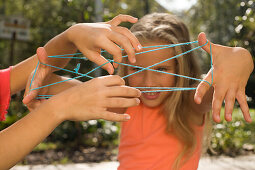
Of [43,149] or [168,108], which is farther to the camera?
[43,149]

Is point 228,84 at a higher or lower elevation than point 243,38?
lower

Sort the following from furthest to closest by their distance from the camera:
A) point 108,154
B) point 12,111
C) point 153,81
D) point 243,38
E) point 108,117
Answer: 1. point 12,111
2. point 108,154
3. point 243,38
4. point 153,81
5. point 108,117

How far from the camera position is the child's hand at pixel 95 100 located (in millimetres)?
852

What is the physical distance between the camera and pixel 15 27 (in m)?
5.80

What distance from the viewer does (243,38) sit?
2584 mm

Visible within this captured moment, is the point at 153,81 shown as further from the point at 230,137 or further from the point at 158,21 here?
the point at 230,137

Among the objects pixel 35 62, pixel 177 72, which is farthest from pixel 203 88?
pixel 35 62

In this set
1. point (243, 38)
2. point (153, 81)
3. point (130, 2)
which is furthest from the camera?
point (130, 2)

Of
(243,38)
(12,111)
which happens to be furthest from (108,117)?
(12,111)

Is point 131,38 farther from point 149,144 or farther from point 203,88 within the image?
point 149,144

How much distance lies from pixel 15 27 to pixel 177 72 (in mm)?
5032

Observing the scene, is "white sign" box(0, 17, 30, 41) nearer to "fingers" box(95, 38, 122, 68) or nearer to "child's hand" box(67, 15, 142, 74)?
"child's hand" box(67, 15, 142, 74)

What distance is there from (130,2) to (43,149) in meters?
6.85

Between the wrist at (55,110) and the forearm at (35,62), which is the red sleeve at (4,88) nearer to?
the forearm at (35,62)
